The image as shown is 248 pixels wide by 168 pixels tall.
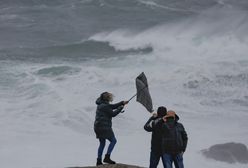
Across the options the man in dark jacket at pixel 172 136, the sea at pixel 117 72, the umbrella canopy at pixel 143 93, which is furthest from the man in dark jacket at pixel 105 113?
the sea at pixel 117 72

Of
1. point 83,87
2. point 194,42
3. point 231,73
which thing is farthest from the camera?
point 194,42

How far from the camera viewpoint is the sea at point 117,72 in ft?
56.2

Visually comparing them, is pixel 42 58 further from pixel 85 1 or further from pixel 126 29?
pixel 85 1

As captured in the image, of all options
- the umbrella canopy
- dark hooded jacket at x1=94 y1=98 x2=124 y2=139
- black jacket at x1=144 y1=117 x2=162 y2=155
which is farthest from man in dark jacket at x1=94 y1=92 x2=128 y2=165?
black jacket at x1=144 y1=117 x2=162 y2=155

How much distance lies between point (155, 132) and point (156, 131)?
31 millimetres

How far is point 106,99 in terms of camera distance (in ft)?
32.9

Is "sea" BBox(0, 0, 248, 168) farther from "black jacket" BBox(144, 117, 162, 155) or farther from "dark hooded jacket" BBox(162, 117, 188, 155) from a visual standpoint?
"dark hooded jacket" BBox(162, 117, 188, 155)

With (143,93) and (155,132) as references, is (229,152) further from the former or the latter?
(155,132)

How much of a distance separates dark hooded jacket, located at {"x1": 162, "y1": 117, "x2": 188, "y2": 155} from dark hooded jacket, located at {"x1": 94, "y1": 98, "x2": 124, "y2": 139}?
1.10 m

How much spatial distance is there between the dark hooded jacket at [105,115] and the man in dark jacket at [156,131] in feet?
2.71

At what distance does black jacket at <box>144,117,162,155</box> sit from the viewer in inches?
361

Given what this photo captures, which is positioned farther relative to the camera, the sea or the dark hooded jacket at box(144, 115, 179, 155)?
the sea

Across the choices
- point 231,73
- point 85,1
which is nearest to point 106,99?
point 231,73

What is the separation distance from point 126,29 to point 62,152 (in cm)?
1694
